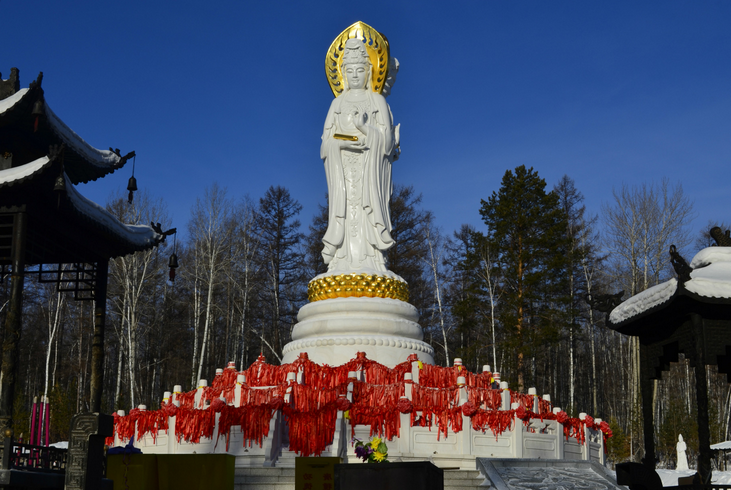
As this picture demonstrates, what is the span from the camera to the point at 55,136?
13.1m

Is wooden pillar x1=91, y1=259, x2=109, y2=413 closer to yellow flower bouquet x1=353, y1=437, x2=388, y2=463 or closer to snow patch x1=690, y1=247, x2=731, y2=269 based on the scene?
yellow flower bouquet x1=353, y1=437, x2=388, y2=463

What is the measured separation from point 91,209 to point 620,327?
869cm

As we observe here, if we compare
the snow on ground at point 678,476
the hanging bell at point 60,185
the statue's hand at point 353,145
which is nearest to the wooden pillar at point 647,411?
the snow on ground at point 678,476

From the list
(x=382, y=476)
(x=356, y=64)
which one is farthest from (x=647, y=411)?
(x=356, y=64)

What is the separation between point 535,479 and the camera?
1139cm

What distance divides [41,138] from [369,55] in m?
9.21

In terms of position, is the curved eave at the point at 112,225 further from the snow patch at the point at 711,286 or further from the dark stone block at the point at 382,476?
the snow patch at the point at 711,286

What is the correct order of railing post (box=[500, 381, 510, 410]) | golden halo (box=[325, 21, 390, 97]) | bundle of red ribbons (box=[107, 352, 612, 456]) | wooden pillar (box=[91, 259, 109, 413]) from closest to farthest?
wooden pillar (box=[91, 259, 109, 413])
bundle of red ribbons (box=[107, 352, 612, 456])
railing post (box=[500, 381, 510, 410])
golden halo (box=[325, 21, 390, 97])

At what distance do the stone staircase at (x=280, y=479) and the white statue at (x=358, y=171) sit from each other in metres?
6.96

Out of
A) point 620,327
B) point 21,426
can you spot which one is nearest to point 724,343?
point 620,327

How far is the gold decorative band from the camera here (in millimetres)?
17234

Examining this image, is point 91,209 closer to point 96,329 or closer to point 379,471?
point 96,329

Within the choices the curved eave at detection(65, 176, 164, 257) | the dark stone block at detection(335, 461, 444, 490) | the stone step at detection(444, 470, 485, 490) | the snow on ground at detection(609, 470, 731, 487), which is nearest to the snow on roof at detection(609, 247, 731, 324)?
the dark stone block at detection(335, 461, 444, 490)

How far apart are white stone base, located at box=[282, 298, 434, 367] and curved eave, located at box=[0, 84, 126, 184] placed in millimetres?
5484
